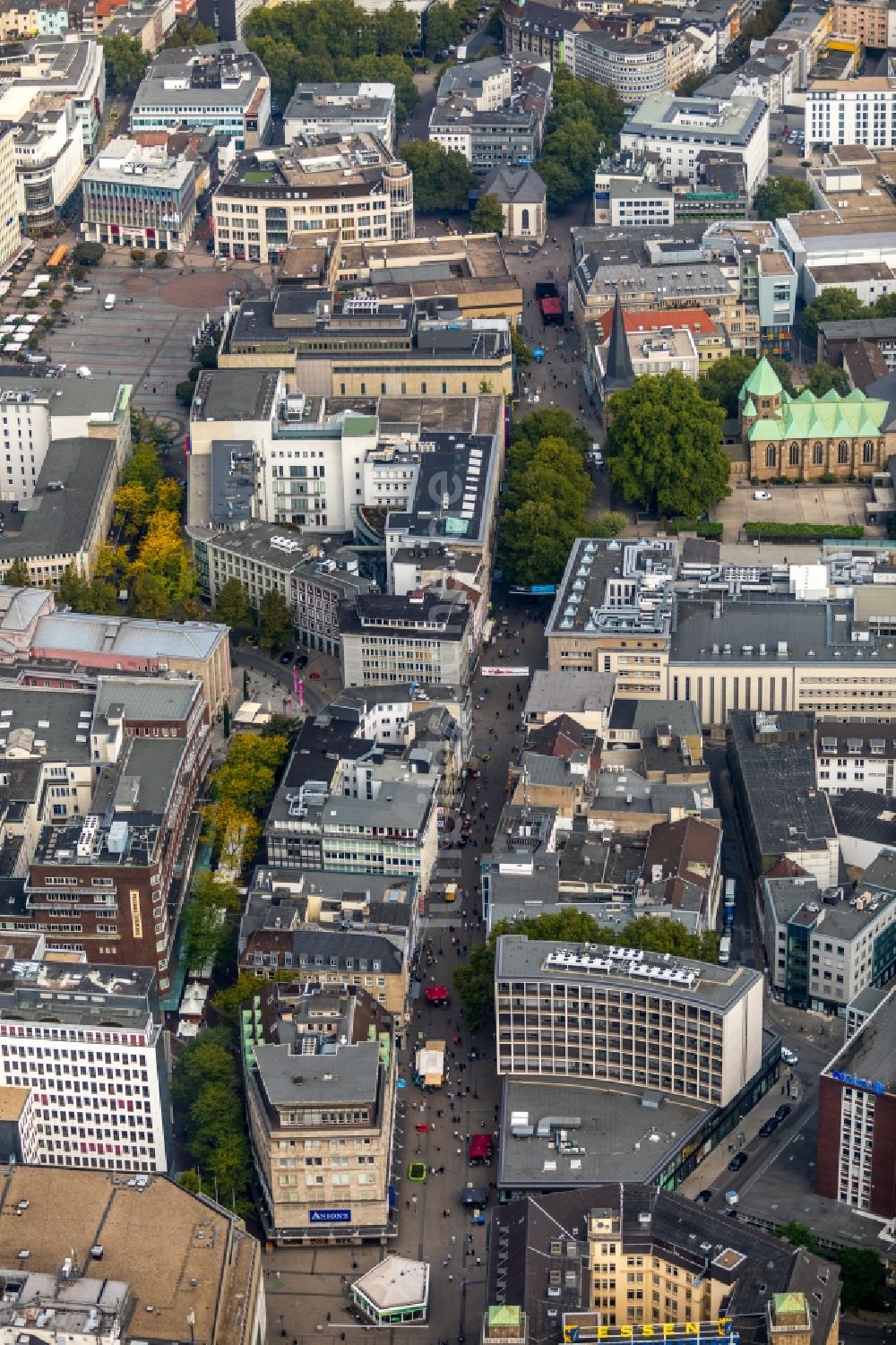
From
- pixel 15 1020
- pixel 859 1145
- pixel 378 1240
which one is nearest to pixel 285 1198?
pixel 378 1240

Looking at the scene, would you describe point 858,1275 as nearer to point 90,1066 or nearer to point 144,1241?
point 144,1241

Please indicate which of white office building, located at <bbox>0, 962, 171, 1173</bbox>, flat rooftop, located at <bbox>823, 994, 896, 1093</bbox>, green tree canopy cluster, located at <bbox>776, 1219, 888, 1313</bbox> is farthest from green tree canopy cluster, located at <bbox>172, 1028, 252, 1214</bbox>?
flat rooftop, located at <bbox>823, 994, 896, 1093</bbox>

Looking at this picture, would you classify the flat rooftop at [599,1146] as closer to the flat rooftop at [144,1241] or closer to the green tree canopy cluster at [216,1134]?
the green tree canopy cluster at [216,1134]

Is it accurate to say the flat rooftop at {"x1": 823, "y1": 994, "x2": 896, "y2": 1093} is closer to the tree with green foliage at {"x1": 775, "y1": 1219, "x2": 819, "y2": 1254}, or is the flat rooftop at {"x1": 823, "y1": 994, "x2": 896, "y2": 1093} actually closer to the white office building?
the tree with green foliage at {"x1": 775, "y1": 1219, "x2": 819, "y2": 1254}

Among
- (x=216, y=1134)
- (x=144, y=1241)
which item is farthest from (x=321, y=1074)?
(x=144, y=1241)

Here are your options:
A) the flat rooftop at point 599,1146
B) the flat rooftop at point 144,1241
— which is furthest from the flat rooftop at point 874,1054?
the flat rooftop at point 144,1241

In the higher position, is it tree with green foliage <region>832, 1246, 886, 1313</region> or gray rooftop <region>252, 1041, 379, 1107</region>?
gray rooftop <region>252, 1041, 379, 1107</region>

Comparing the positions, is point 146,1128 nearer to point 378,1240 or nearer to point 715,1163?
point 378,1240
